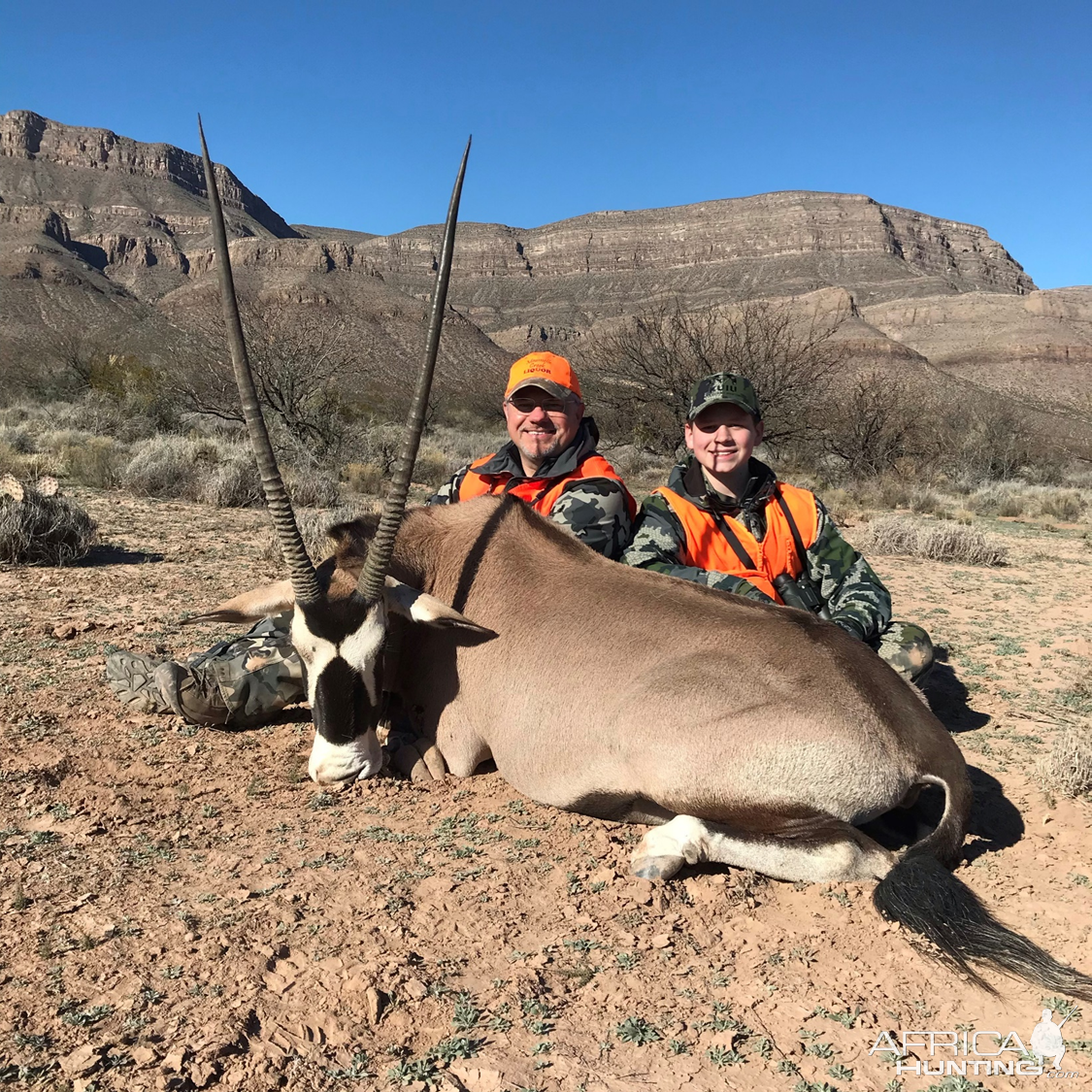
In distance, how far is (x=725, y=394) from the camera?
17.0ft

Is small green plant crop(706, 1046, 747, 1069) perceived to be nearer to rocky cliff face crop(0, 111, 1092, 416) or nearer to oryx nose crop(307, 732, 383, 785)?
oryx nose crop(307, 732, 383, 785)

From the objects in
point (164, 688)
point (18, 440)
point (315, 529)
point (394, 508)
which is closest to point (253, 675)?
point (164, 688)

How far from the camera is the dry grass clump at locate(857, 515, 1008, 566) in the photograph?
12516 mm

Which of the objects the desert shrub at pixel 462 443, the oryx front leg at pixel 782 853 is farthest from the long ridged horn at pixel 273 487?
the desert shrub at pixel 462 443

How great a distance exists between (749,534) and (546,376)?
1.72 m

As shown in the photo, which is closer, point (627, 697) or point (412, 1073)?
point (412, 1073)

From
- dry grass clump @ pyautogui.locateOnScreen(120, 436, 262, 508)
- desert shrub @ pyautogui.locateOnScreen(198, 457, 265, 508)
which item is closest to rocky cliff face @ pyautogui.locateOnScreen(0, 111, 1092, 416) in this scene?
dry grass clump @ pyautogui.locateOnScreen(120, 436, 262, 508)

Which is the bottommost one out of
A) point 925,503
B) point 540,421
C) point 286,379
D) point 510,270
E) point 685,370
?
point 925,503

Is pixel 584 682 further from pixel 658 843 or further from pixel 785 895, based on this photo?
pixel 785 895

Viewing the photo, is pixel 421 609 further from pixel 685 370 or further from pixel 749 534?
pixel 685 370

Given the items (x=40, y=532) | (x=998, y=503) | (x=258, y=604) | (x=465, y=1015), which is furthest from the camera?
(x=998, y=503)

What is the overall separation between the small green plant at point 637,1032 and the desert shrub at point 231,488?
12696mm

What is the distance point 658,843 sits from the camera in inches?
145

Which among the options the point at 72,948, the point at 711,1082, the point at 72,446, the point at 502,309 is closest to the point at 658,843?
the point at 711,1082
